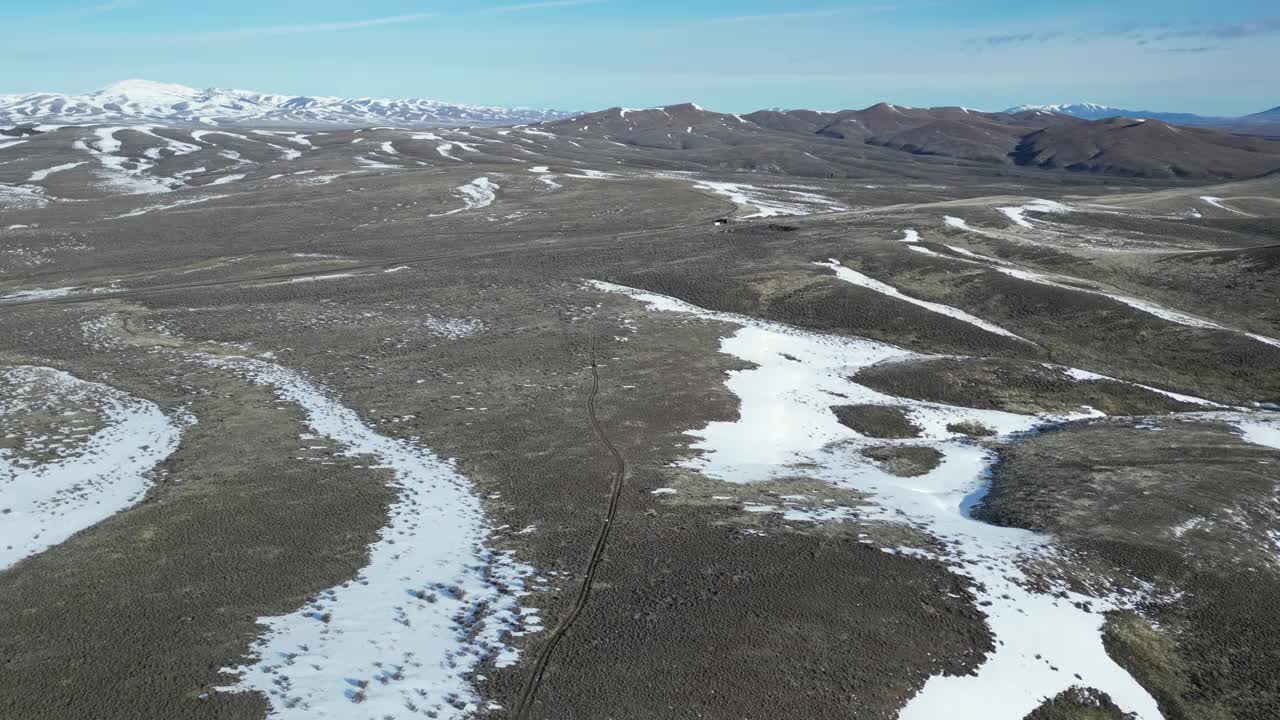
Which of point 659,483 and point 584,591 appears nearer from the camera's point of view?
point 584,591

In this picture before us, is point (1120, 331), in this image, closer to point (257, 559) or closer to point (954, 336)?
point (954, 336)

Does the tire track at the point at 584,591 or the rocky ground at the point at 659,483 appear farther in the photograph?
the rocky ground at the point at 659,483

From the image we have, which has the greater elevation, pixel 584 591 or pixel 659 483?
pixel 584 591

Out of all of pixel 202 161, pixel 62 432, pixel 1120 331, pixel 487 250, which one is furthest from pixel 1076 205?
pixel 202 161

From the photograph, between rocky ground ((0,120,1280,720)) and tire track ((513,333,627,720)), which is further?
rocky ground ((0,120,1280,720))
